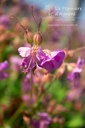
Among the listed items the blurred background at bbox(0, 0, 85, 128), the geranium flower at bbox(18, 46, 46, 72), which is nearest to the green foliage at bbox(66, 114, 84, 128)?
the blurred background at bbox(0, 0, 85, 128)

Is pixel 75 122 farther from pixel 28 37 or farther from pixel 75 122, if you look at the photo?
pixel 28 37

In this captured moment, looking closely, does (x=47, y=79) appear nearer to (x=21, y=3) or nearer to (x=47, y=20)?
(x=47, y=20)

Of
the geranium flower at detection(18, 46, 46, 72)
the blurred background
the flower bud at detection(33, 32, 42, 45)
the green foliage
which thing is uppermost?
the flower bud at detection(33, 32, 42, 45)

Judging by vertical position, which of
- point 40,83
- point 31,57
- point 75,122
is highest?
point 31,57

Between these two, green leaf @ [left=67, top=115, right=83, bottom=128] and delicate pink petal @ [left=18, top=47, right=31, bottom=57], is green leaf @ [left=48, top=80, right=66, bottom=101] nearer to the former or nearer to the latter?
green leaf @ [left=67, top=115, right=83, bottom=128]

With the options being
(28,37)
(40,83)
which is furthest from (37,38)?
(40,83)

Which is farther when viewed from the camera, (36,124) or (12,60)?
(12,60)

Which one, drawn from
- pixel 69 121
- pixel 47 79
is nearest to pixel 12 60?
pixel 69 121

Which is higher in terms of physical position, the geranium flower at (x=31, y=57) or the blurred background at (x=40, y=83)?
the geranium flower at (x=31, y=57)

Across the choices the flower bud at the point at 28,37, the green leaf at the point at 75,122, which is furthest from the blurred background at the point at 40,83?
the flower bud at the point at 28,37

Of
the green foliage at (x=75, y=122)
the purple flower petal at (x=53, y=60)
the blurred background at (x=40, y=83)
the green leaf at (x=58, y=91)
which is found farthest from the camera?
the green leaf at (x=58, y=91)

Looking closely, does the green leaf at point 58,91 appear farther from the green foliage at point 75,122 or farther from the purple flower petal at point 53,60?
the purple flower petal at point 53,60
